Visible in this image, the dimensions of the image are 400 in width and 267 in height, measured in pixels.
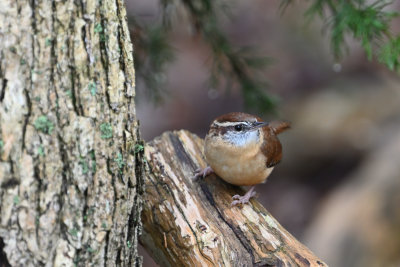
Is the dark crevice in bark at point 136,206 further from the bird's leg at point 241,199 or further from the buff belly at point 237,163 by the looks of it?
the buff belly at point 237,163

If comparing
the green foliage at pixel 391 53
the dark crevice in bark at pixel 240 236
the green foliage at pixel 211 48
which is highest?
the green foliage at pixel 211 48

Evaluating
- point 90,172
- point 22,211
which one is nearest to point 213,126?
point 90,172

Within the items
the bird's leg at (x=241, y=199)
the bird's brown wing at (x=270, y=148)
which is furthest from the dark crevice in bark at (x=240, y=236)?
the bird's brown wing at (x=270, y=148)

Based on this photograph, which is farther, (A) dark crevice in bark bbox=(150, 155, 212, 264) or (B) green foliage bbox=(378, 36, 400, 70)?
(B) green foliage bbox=(378, 36, 400, 70)

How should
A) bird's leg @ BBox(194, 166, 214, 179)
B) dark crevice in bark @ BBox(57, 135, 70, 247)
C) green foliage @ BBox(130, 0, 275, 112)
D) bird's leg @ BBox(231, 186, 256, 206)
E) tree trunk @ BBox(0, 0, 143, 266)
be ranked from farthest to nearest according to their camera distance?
green foliage @ BBox(130, 0, 275, 112) < bird's leg @ BBox(194, 166, 214, 179) < bird's leg @ BBox(231, 186, 256, 206) < dark crevice in bark @ BBox(57, 135, 70, 247) < tree trunk @ BBox(0, 0, 143, 266)

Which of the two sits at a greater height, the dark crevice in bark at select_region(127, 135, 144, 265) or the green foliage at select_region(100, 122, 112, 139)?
the green foliage at select_region(100, 122, 112, 139)

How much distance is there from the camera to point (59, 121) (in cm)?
239

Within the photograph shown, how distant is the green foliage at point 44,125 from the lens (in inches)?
91.6

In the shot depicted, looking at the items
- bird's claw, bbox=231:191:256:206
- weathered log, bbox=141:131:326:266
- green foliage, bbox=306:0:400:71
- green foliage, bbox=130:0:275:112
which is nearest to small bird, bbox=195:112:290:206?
weathered log, bbox=141:131:326:266

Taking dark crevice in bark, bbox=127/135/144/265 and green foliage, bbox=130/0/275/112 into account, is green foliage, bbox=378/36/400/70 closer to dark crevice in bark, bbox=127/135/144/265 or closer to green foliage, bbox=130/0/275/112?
Result: green foliage, bbox=130/0/275/112

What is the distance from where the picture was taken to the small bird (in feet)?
12.9

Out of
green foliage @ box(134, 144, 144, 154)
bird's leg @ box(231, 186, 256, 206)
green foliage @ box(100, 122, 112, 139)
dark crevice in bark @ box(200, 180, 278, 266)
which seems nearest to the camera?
green foliage @ box(100, 122, 112, 139)

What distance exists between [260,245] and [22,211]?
1.50 meters

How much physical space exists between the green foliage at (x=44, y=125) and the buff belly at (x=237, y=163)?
1.76m
